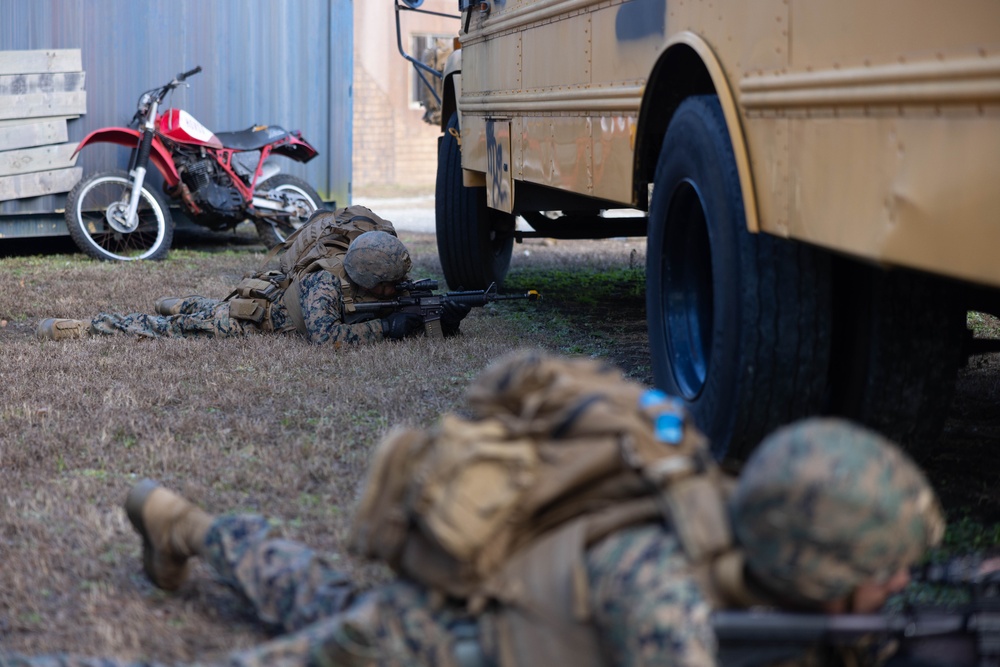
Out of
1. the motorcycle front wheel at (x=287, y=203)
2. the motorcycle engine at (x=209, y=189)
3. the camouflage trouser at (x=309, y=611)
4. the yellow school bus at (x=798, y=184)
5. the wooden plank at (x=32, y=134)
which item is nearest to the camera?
the camouflage trouser at (x=309, y=611)

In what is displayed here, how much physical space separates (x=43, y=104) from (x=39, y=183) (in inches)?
25.7

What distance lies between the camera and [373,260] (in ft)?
19.0

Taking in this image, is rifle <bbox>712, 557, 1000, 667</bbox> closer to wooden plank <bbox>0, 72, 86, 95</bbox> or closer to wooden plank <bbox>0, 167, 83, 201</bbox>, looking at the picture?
wooden plank <bbox>0, 167, 83, 201</bbox>

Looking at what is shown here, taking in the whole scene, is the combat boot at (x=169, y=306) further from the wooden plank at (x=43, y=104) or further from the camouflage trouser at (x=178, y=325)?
the wooden plank at (x=43, y=104)

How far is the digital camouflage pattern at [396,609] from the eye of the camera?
1799 mm

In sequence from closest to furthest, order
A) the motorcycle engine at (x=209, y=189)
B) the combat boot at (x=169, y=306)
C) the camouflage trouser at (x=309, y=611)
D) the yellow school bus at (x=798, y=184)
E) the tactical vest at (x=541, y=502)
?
the tactical vest at (x=541, y=502) < the camouflage trouser at (x=309, y=611) < the yellow school bus at (x=798, y=184) < the combat boot at (x=169, y=306) < the motorcycle engine at (x=209, y=189)

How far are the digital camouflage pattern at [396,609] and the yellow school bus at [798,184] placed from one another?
2.74 feet

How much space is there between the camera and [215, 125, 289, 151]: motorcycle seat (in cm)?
970

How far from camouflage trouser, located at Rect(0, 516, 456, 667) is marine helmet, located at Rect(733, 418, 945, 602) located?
1.96 ft

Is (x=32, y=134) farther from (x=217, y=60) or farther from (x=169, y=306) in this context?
(x=169, y=306)

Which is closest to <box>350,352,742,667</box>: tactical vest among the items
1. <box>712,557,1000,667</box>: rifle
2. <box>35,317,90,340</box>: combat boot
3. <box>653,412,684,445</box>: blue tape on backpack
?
<box>653,412,684,445</box>: blue tape on backpack

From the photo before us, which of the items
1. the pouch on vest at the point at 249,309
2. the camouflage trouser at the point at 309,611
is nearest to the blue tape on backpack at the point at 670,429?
the camouflage trouser at the point at 309,611

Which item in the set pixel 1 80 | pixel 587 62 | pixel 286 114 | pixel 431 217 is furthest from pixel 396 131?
pixel 587 62

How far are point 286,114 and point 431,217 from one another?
4294 mm
